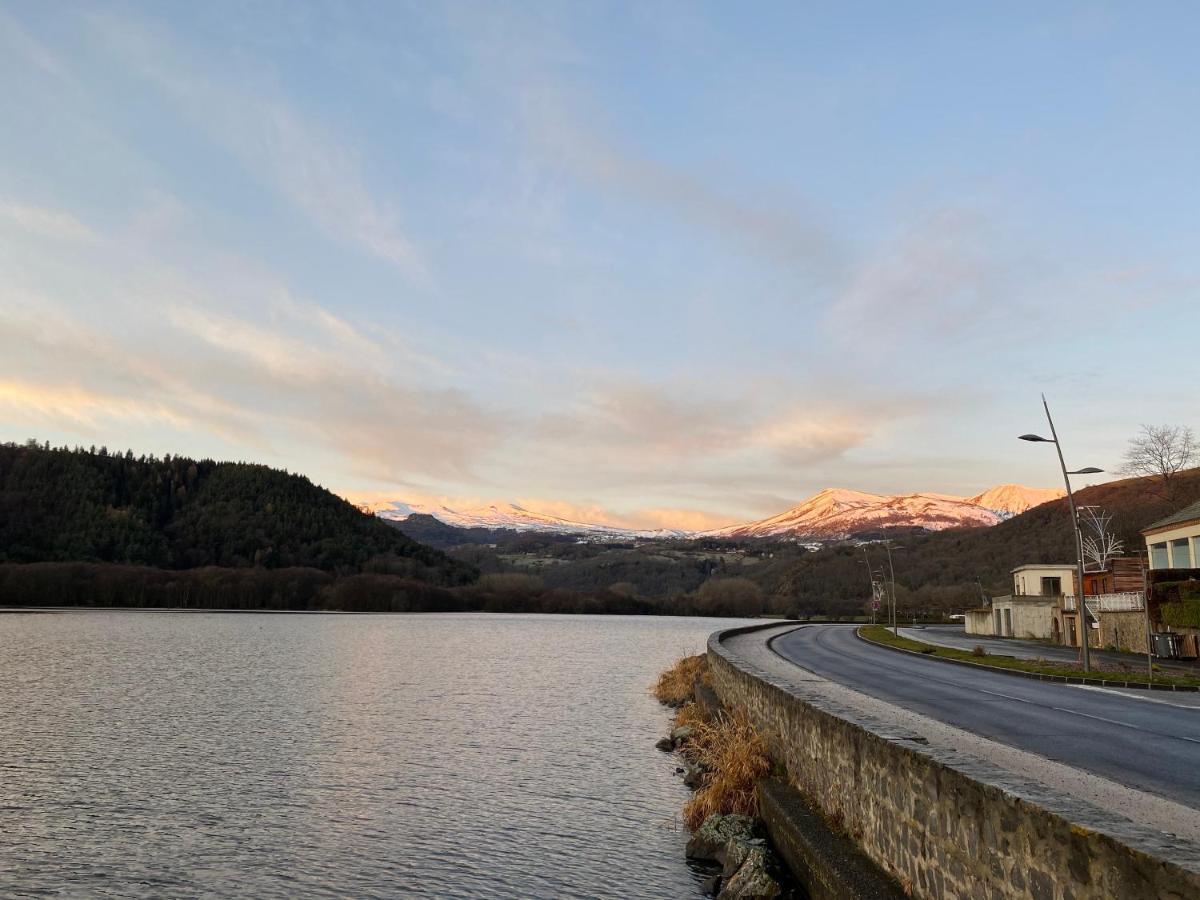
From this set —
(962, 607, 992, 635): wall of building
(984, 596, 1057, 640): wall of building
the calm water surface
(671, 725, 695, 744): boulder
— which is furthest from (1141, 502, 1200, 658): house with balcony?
(671, 725, 695, 744): boulder

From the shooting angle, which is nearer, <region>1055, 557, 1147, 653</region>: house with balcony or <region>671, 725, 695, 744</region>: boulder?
<region>671, 725, 695, 744</region>: boulder

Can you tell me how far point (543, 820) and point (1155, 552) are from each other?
194 ft

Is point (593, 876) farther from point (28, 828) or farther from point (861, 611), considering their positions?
point (861, 611)

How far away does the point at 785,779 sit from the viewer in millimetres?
14492

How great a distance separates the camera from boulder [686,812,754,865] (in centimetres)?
1423

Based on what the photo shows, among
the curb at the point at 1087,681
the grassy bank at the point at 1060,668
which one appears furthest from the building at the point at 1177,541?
the curb at the point at 1087,681

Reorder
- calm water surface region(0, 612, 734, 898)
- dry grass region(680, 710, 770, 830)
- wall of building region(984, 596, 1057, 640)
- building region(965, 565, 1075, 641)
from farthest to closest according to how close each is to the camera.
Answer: building region(965, 565, 1075, 641) < wall of building region(984, 596, 1057, 640) < dry grass region(680, 710, 770, 830) < calm water surface region(0, 612, 734, 898)

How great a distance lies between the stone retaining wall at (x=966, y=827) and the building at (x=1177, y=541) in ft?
164

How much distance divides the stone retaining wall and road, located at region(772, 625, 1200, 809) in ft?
12.9

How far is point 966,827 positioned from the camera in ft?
22.5

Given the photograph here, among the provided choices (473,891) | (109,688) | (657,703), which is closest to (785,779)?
(473,891)

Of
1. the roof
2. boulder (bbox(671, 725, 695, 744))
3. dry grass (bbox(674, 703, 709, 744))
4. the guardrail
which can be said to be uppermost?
the roof

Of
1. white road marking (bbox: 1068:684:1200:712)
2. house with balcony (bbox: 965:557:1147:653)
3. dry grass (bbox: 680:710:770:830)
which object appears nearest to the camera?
dry grass (bbox: 680:710:770:830)

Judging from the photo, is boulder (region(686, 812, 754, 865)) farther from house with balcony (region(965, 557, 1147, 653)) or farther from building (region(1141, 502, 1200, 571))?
building (region(1141, 502, 1200, 571))
